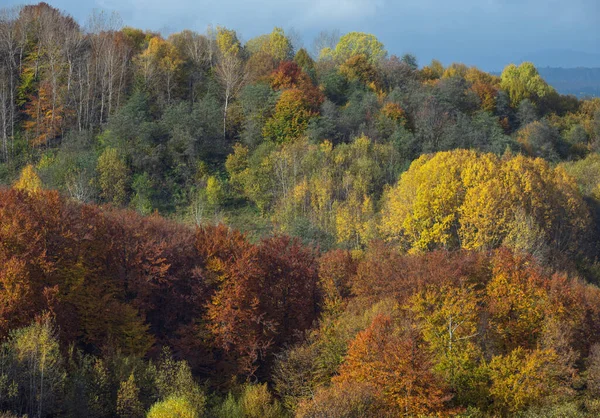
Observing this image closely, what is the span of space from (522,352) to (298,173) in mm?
29732

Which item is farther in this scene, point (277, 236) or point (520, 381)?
point (277, 236)

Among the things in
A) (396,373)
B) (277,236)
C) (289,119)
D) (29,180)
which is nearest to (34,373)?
(396,373)

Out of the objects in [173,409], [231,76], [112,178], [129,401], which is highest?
[231,76]

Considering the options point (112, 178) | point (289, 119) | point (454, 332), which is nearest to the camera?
A: point (454, 332)

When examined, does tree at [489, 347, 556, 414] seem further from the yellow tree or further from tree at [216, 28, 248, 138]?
tree at [216, 28, 248, 138]

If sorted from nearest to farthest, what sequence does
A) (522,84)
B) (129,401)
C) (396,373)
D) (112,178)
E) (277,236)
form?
1. (129,401)
2. (396,373)
3. (277,236)
4. (112,178)
5. (522,84)

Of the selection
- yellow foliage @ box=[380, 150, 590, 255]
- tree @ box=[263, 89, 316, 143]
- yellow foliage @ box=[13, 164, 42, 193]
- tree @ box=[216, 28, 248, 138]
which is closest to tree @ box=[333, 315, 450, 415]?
yellow foliage @ box=[380, 150, 590, 255]

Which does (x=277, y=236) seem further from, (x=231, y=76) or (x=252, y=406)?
(x=231, y=76)

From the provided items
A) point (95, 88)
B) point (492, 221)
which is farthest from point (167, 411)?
point (95, 88)

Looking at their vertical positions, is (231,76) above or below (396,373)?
above

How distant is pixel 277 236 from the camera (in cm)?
4291

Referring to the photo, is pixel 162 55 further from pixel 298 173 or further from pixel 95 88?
pixel 298 173

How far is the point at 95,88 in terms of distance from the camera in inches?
2562

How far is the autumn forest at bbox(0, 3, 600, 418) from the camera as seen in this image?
2819cm
